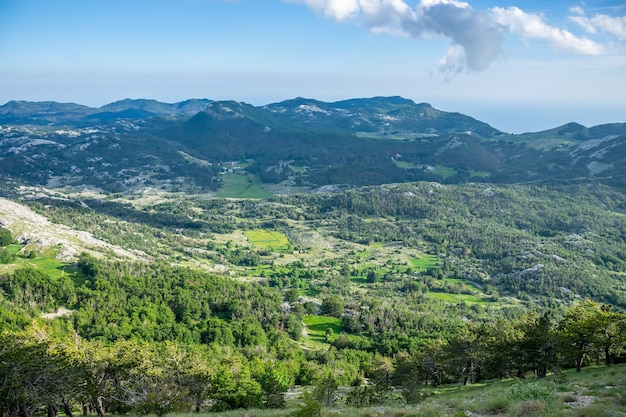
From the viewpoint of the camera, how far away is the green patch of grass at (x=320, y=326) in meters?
123

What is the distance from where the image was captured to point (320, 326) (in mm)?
129000

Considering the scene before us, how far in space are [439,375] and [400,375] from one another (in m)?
8.35

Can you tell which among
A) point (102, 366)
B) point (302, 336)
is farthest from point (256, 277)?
point (102, 366)

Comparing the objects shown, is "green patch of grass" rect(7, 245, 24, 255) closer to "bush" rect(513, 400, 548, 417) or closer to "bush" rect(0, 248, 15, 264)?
"bush" rect(0, 248, 15, 264)

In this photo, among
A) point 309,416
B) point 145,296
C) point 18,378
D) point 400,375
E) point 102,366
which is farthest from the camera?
point 145,296

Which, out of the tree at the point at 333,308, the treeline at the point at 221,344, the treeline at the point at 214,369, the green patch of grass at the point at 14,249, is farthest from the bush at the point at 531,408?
the green patch of grass at the point at 14,249

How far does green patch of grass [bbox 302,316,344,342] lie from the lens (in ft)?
402

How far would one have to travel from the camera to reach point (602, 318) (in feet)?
176

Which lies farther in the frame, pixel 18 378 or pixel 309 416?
pixel 18 378

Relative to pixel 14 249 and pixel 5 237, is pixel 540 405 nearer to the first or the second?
pixel 14 249

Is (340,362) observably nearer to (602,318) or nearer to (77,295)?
(602,318)

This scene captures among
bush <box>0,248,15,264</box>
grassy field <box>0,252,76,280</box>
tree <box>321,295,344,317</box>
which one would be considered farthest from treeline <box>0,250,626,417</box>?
bush <box>0,248,15,264</box>

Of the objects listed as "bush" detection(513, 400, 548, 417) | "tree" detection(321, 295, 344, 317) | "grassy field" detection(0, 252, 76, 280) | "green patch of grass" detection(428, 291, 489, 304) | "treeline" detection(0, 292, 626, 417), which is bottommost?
"green patch of grass" detection(428, 291, 489, 304)

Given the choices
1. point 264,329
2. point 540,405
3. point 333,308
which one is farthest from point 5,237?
point 540,405
